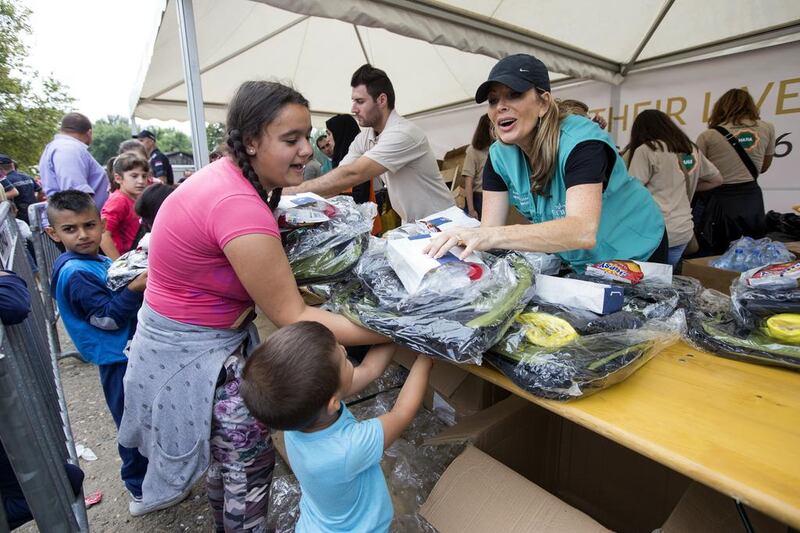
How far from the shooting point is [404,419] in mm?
1063

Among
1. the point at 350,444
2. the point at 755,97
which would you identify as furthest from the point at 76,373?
the point at 755,97

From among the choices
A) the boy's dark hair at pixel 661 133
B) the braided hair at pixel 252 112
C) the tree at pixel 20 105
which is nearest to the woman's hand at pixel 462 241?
the braided hair at pixel 252 112

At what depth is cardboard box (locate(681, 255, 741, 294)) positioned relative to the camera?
7.89 ft

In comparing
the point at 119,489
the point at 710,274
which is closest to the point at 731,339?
the point at 710,274

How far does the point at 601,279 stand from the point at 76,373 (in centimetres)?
375

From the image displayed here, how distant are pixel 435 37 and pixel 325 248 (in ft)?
7.20

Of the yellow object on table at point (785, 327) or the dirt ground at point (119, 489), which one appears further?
the dirt ground at point (119, 489)

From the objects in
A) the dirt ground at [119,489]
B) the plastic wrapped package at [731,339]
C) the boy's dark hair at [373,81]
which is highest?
the boy's dark hair at [373,81]

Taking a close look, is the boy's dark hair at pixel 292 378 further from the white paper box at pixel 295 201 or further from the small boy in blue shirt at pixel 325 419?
the white paper box at pixel 295 201

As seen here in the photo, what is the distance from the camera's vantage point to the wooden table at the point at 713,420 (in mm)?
634

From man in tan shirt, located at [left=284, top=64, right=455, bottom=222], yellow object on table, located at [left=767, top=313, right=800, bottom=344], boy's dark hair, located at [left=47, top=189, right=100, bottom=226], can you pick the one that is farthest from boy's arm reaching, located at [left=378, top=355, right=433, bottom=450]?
boy's dark hair, located at [left=47, top=189, right=100, bottom=226]

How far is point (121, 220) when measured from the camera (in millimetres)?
2695

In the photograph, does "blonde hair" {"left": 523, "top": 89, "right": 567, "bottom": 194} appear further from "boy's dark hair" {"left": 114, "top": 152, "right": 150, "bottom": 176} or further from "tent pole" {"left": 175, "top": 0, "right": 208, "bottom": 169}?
"boy's dark hair" {"left": 114, "top": 152, "right": 150, "bottom": 176}

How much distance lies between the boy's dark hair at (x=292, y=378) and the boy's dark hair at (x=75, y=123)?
12.6 ft
